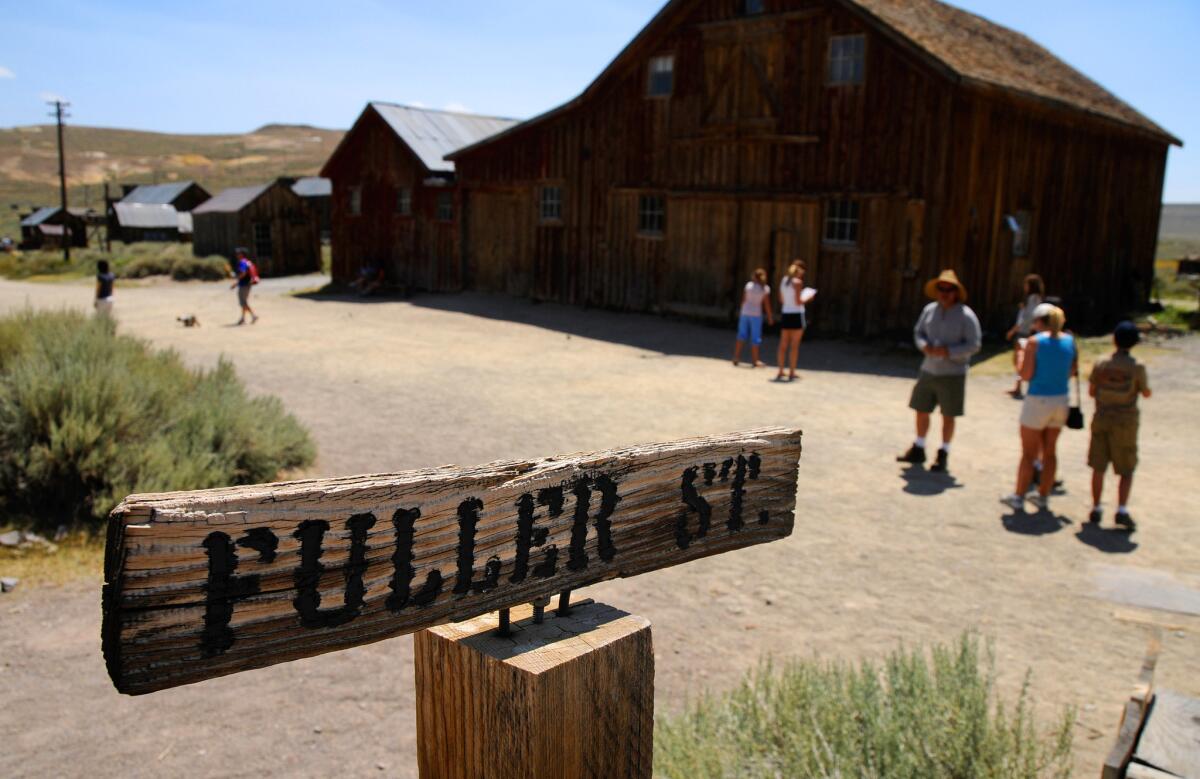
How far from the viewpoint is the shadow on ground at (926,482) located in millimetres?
8227

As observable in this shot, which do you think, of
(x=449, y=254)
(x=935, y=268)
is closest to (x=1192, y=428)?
(x=935, y=268)

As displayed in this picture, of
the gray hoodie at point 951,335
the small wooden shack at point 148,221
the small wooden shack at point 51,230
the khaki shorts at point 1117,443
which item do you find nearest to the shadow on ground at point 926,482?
the gray hoodie at point 951,335

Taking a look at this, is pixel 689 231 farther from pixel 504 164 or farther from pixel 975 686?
pixel 975 686

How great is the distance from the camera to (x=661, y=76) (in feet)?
64.1

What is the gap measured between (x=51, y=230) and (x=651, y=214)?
4517cm

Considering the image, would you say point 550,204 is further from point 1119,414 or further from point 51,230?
point 51,230

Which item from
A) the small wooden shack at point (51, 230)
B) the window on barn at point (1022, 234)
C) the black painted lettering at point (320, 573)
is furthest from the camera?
the small wooden shack at point (51, 230)

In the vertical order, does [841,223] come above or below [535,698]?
above

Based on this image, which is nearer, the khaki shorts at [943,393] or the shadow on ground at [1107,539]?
the shadow on ground at [1107,539]

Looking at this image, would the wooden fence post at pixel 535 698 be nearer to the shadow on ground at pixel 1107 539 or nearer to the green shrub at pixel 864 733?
the green shrub at pixel 864 733

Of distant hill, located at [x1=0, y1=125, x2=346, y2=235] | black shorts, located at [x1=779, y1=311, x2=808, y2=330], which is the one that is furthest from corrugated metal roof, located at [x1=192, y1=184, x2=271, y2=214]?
distant hill, located at [x1=0, y1=125, x2=346, y2=235]

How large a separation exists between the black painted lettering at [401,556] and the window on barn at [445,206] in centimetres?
2378

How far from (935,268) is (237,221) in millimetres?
27795

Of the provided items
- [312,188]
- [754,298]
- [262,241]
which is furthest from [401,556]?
[312,188]
